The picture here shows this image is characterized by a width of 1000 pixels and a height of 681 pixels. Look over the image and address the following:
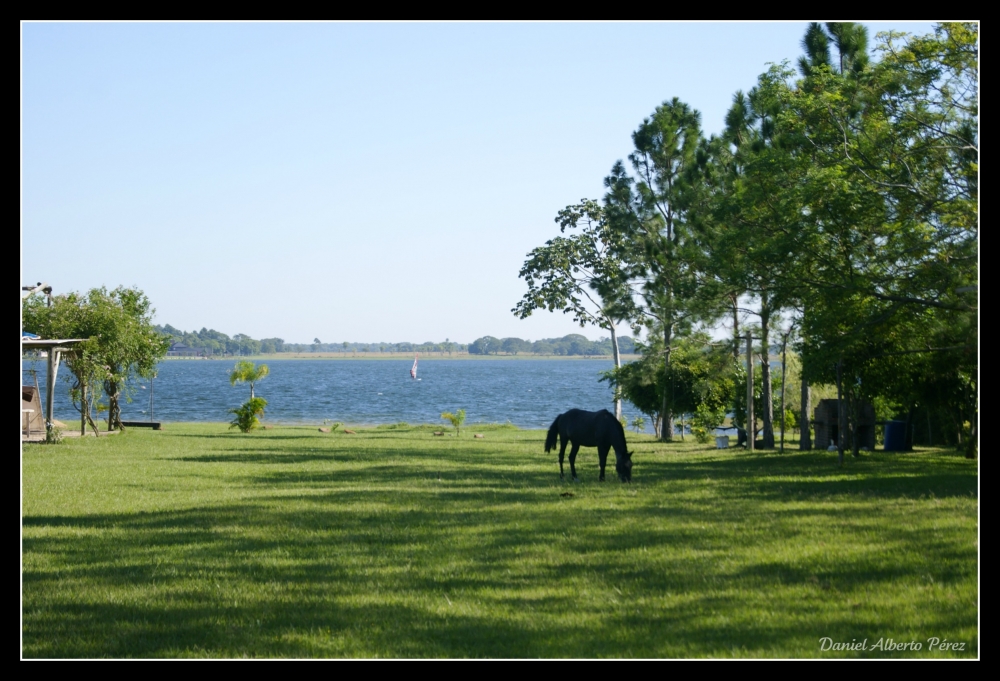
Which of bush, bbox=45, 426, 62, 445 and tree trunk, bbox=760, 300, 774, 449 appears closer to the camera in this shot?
bush, bbox=45, 426, 62, 445

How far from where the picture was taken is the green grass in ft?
20.0

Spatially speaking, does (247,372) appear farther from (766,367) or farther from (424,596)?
(424,596)

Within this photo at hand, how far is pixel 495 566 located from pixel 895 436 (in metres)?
18.3

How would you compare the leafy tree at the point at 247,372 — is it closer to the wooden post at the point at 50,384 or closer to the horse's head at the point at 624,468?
the wooden post at the point at 50,384

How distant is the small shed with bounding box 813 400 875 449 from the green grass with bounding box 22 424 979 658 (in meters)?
7.84

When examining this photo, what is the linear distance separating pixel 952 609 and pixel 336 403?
Result: 75537 millimetres

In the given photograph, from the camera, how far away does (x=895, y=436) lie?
2361cm

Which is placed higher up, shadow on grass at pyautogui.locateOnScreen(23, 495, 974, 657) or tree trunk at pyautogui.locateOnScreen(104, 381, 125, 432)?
tree trunk at pyautogui.locateOnScreen(104, 381, 125, 432)

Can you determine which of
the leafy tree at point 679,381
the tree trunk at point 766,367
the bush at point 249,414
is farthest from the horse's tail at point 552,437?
the bush at point 249,414

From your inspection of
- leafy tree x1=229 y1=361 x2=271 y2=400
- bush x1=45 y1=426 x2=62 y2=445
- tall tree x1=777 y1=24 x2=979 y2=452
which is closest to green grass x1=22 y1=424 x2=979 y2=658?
tall tree x1=777 y1=24 x2=979 y2=452

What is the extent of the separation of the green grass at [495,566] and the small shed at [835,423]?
7.84m

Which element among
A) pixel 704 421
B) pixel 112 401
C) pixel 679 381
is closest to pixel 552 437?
pixel 679 381

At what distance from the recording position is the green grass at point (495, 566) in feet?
20.0

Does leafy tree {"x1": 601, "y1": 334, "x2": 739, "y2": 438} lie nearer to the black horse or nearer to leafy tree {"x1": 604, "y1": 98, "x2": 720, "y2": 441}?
leafy tree {"x1": 604, "y1": 98, "x2": 720, "y2": 441}
